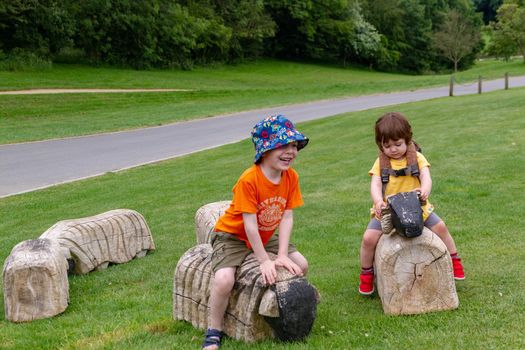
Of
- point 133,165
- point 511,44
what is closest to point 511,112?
point 133,165

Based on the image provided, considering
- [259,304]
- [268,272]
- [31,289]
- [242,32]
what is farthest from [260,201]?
[242,32]

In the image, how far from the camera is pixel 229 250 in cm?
459

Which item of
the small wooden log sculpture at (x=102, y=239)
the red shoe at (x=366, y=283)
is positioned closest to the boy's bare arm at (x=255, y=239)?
the red shoe at (x=366, y=283)

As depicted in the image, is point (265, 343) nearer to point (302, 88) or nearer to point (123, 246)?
point (123, 246)

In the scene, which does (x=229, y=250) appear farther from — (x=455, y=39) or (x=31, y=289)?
(x=455, y=39)

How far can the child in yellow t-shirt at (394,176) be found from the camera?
4922mm

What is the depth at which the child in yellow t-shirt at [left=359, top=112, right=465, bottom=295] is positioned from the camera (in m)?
4.92

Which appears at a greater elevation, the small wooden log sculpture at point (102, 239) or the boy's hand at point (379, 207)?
the boy's hand at point (379, 207)

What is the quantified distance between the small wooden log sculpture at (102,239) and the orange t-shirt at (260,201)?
3046 millimetres

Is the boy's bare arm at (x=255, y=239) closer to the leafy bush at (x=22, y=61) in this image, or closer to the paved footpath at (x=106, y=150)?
the paved footpath at (x=106, y=150)

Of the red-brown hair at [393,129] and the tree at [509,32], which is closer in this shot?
the red-brown hair at [393,129]

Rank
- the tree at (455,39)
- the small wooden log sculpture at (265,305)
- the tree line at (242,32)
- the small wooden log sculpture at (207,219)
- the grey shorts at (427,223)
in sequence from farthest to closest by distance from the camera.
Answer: the tree at (455,39)
the tree line at (242,32)
the small wooden log sculpture at (207,219)
the grey shorts at (427,223)
the small wooden log sculpture at (265,305)

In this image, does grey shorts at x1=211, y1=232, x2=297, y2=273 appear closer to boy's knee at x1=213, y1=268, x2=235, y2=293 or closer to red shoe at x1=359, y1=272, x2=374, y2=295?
boy's knee at x1=213, y1=268, x2=235, y2=293

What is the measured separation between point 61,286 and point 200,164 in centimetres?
972
